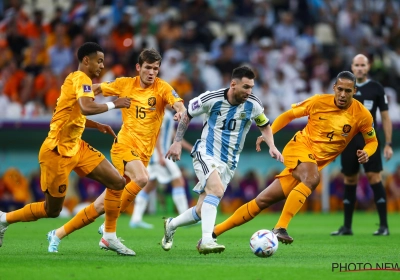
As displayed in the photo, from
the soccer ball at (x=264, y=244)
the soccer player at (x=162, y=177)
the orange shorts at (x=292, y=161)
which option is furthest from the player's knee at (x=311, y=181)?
the soccer player at (x=162, y=177)

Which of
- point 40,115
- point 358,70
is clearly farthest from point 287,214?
point 40,115

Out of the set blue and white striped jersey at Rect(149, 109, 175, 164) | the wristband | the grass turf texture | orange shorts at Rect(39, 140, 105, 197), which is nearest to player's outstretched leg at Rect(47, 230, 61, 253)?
the grass turf texture

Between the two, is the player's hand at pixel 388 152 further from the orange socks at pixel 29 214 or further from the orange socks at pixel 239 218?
the orange socks at pixel 29 214

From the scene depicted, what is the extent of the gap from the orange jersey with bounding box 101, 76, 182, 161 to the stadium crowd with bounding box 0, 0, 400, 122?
371 inches

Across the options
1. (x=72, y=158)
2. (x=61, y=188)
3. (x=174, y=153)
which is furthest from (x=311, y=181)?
(x=61, y=188)

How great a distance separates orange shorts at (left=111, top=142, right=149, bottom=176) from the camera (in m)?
10.3

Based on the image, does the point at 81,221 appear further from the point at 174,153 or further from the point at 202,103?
the point at 202,103

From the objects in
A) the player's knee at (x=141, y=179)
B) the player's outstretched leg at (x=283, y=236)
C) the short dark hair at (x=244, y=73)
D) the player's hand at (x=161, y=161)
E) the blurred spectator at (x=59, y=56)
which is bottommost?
the player's outstretched leg at (x=283, y=236)

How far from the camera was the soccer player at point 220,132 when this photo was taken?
9305 mm

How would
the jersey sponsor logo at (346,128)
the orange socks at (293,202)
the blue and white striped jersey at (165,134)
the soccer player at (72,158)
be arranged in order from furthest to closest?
the blue and white striped jersey at (165,134), the jersey sponsor logo at (346,128), the orange socks at (293,202), the soccer player at (72,158)

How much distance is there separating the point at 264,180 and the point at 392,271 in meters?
14.9

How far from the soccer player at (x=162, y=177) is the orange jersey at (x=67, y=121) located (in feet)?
20.4

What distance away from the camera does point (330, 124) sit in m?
10.7

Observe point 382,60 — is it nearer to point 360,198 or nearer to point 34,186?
point 360,198
